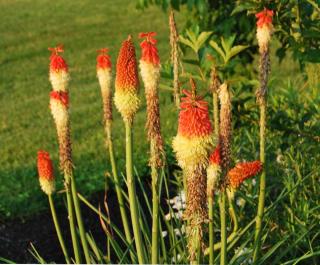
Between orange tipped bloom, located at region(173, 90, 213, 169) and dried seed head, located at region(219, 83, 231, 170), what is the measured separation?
41 centimetres

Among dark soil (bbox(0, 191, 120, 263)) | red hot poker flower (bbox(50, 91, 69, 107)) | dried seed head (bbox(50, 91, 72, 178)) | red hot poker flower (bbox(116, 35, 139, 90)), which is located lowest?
dark soil (bbox(0, 191, 120, 263))

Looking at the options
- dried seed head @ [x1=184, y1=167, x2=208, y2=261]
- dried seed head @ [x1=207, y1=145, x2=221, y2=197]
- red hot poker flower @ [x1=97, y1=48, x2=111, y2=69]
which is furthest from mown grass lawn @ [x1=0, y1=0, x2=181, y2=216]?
dried seed head @ [x1=184, y1=167, x2=208, y2=261]

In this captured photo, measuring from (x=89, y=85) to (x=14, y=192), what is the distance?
4.38 m

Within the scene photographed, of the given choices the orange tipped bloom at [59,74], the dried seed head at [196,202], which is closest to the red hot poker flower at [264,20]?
the orange tipped bloom at [59,74]

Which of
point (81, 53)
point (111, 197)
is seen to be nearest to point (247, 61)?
point (111, 197)

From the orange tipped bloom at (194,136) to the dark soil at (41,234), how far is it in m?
2.85

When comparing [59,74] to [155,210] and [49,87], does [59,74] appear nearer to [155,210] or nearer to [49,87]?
[155,210]

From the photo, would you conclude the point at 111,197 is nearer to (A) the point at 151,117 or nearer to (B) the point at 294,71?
(A) the point at 151,117

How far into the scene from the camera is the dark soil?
4.84 meters

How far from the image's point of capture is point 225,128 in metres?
2.56

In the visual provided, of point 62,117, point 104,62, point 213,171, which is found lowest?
point 213,171

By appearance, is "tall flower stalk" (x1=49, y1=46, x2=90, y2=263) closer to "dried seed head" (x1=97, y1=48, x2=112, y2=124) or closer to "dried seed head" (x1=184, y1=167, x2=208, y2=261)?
"dried seed head" (x1=97, y1=48, x2=112, y2=124)

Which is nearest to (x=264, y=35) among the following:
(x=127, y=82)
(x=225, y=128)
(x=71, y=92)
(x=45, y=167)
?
(x=225, y=128)

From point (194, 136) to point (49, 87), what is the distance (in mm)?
8016
